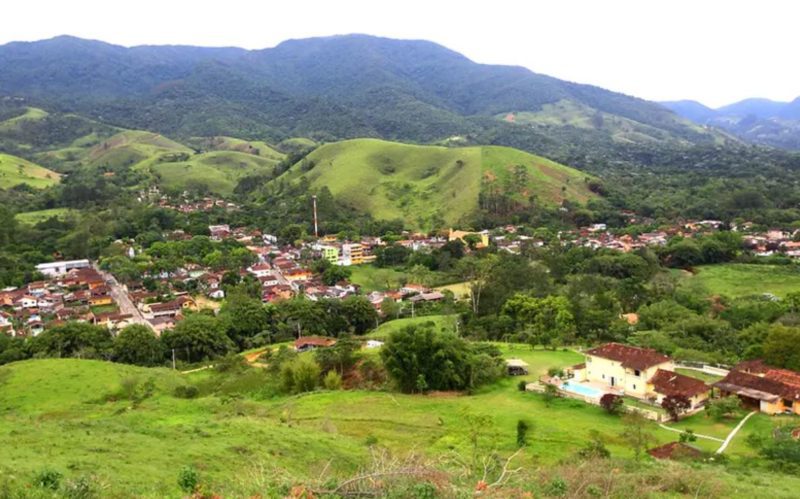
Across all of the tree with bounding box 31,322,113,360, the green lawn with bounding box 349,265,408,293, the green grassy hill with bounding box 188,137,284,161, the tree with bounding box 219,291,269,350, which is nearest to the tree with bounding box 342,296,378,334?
the tree with bounding box 219,291,269,350

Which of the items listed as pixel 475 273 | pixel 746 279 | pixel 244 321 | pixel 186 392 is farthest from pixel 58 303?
pixel 746 279

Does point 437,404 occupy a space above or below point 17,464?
below

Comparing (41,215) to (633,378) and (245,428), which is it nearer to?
(245,428)

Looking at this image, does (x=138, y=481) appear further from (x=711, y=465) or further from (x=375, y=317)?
(x=375, y=317)

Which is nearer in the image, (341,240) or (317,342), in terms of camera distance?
(317,342)

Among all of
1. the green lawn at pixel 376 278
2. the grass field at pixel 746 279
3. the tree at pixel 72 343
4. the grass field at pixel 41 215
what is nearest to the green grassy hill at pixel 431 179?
the green lawn at pixel 376 278

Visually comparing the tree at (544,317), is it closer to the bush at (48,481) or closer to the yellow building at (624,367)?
the yellow building at (624,367)

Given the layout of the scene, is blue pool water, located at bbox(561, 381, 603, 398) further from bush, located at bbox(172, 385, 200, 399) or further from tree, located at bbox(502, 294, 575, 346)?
bush, located at bbox(172, 385, 200, 399)

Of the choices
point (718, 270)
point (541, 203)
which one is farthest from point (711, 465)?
point (541, 203)
